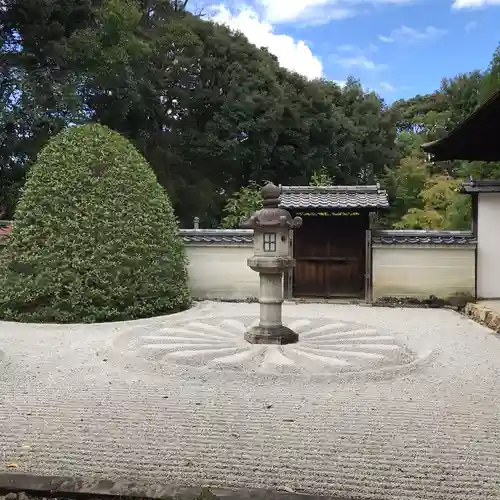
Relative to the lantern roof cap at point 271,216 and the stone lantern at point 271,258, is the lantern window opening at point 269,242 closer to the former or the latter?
the stone lantern at point 271,258

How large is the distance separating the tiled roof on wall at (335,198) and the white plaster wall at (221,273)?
1.41m

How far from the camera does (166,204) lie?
9828 millimetres

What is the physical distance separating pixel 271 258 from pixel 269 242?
8.3 inches

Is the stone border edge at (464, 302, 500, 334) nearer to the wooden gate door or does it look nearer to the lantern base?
the wooden gate door

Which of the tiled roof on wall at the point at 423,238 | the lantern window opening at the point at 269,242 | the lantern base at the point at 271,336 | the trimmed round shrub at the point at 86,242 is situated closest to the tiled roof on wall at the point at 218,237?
the trimmed round shrub at the point at 86,242

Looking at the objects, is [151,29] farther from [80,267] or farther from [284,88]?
[80,267]

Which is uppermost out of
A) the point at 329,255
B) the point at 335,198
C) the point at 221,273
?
the point at 335,198

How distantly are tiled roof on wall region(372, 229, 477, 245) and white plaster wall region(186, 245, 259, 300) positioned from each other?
2722 millimetres

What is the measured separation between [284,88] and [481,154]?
520 inches

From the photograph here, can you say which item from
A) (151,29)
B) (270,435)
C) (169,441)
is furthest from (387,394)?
(151,29)

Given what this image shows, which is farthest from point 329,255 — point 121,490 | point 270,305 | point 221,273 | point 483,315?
point 121,490

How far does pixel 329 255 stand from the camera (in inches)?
463

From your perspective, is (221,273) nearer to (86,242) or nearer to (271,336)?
(86,242)

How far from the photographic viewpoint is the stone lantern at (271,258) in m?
6.80
